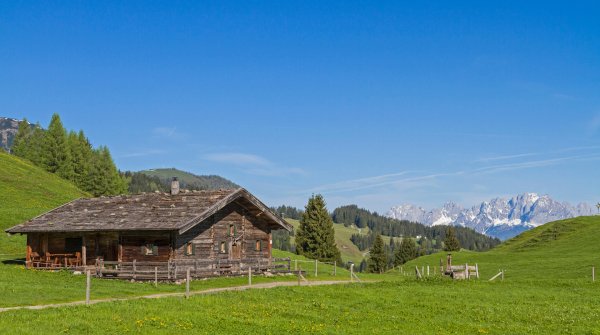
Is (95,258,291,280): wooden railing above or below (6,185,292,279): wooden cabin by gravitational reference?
below

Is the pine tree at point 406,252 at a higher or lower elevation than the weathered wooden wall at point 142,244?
lower

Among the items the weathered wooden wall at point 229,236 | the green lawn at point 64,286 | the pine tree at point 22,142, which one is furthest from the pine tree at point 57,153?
the weathered wooden wall at point 229,236

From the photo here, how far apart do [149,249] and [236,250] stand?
7.81m

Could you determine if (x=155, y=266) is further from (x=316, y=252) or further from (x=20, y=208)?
(x=316, y=252)

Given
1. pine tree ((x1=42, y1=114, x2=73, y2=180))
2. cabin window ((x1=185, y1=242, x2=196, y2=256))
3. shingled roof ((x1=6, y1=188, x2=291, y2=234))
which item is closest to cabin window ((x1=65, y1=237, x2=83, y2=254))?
shingled roof ((x1=6, y1=188, x2=291, y2=234))

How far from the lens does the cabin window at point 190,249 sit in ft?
160

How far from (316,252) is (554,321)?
242 ft

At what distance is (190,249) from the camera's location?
161ft

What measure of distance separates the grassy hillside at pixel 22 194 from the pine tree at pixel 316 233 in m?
35.9

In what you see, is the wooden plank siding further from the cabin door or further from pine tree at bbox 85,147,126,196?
pine tree at bbox 85,147,126,196

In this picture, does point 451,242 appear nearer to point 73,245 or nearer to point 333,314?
point 73,245

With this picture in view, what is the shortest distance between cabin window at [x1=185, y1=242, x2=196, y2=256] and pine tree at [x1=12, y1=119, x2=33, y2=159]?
10719 centimetres

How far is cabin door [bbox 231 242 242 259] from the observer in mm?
52906

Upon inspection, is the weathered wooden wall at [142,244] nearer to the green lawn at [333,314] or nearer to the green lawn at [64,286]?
the green lawn at [64,286]
